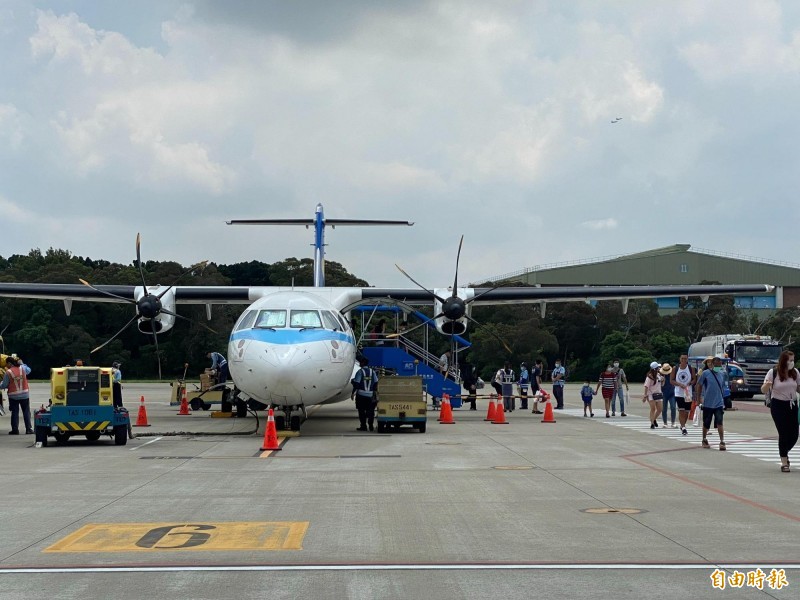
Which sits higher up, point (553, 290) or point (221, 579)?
point (553, 290)

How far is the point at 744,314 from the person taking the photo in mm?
75688

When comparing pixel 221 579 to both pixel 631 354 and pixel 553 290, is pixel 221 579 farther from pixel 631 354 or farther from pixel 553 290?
pixel 631 354

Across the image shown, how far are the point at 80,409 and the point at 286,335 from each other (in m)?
3.93

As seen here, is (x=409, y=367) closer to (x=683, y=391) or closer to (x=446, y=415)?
(x=446, y=415)

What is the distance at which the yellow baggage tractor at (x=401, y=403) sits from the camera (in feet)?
67.3

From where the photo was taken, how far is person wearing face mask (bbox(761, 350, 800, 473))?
43.9 ft

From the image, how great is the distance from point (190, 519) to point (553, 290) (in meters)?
20.6

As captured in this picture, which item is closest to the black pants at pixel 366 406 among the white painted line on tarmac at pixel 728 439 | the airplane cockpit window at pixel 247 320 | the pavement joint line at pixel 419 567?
the airplane cockpit window at pixel 247 320

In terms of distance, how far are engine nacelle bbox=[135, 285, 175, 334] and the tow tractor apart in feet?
24.5

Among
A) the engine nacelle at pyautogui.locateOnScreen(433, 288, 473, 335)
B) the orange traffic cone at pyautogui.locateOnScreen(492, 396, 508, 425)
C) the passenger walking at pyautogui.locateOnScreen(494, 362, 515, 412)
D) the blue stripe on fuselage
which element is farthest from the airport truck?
the blue stripe on fuselage

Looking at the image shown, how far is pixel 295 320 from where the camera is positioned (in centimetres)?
1898

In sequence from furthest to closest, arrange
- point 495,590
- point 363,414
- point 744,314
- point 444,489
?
point 744,314
point 363,414
point 444,489
point 495,590

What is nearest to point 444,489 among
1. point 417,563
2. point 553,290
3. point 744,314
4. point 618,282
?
point 417,563

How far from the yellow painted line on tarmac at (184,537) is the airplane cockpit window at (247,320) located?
10050 millimetres
